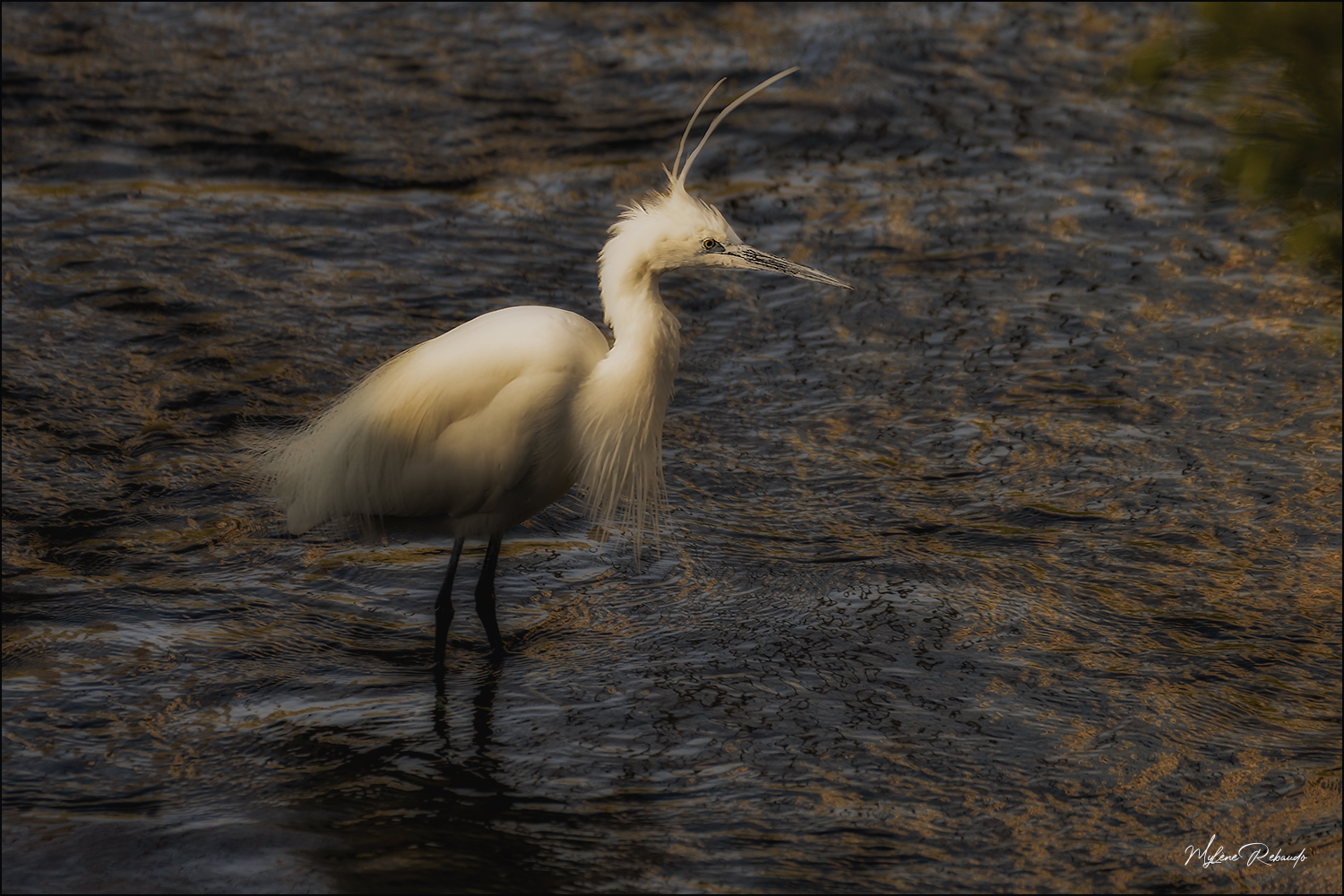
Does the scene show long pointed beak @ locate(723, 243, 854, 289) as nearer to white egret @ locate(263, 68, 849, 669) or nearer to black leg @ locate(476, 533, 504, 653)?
white egret @ locate(263, 68, 849, 669)

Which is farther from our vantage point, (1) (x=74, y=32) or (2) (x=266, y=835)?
(1) (x=74, y=32)

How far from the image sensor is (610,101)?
1070 cm

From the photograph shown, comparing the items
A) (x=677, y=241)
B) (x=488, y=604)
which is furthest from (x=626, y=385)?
(x=488, y=604)

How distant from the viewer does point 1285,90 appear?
255 cm

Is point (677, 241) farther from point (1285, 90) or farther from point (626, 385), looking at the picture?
point (1285, 90)

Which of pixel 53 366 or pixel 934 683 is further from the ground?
pixel 53 366

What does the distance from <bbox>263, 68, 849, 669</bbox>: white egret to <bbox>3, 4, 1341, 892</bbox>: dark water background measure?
0.48 meters

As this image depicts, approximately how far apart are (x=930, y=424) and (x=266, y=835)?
13.0 ft

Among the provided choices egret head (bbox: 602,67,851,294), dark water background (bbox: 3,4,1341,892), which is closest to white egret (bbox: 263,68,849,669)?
egret head (bbox: 602,67,851,294)

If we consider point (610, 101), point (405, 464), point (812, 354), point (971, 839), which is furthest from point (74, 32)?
point (971, 839)

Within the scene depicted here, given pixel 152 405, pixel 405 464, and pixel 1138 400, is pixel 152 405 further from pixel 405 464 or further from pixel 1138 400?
pixel 1138 400
